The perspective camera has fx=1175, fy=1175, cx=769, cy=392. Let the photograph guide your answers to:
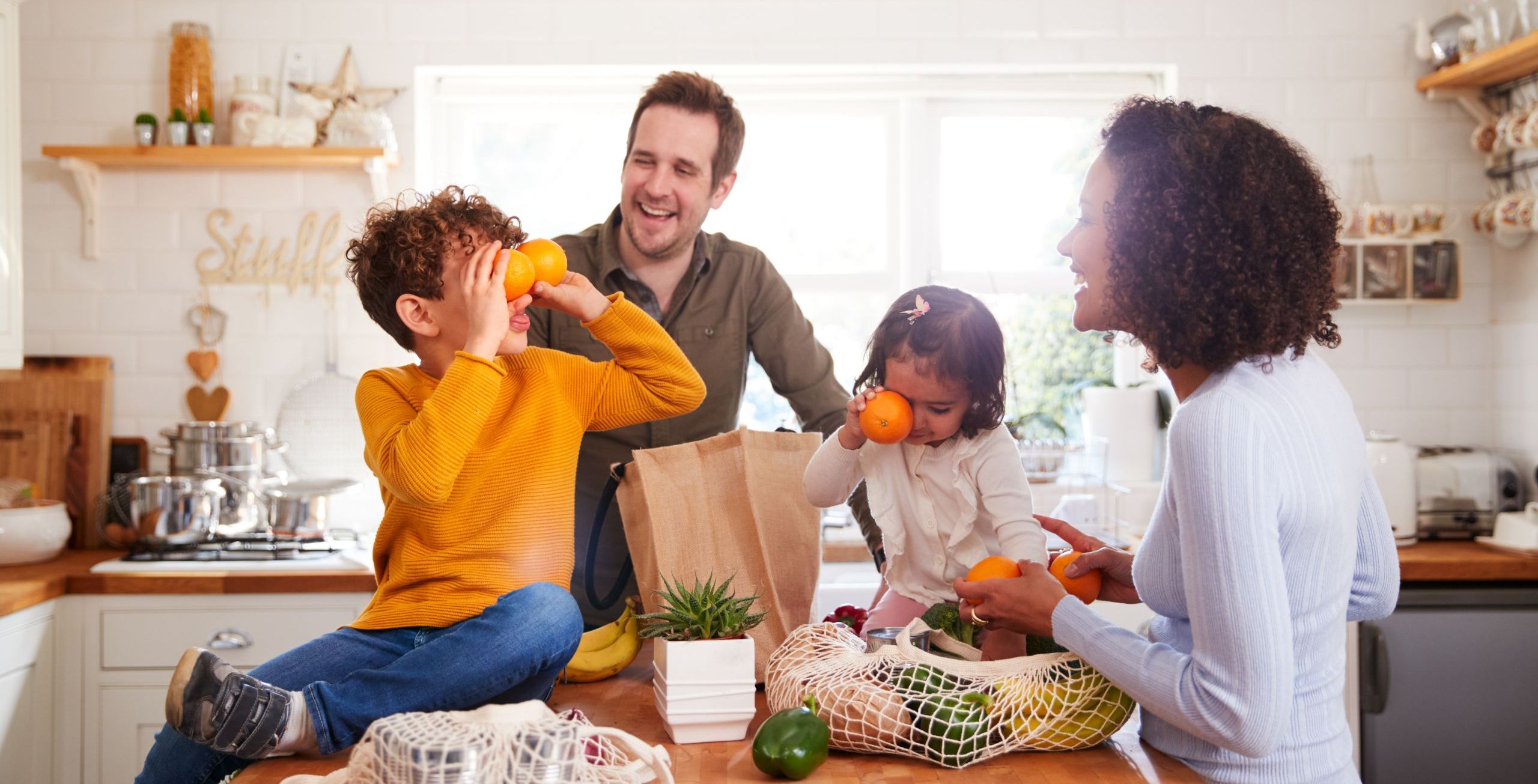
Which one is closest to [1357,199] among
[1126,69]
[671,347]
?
[1126,69]

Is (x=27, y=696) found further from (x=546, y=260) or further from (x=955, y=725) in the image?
(x=955, y=725)

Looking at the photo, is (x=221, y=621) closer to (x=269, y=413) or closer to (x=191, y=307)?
(x=269, y=413)

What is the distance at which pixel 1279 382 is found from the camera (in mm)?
1228

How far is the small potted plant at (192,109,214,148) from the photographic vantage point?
130 inches

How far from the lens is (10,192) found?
9.68ft

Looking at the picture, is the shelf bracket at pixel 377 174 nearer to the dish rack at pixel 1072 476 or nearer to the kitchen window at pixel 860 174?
the kitchen window at pixel 860 174

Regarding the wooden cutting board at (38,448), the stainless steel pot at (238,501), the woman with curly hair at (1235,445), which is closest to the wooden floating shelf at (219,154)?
the wooden cutting board at (38,448)

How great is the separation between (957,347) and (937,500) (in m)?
0.25

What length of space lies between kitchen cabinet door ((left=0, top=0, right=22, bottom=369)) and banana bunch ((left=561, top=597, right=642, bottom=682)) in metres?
2.09

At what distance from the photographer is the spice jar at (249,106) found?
10.9 ft

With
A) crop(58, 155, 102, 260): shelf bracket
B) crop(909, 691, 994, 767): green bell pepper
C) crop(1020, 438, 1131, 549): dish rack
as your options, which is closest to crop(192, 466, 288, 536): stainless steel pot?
crop(58, 155, 102, 260): shelf bracket

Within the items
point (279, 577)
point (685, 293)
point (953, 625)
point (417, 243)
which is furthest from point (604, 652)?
point (279, 577)

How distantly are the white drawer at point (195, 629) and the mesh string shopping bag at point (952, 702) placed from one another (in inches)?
76.3

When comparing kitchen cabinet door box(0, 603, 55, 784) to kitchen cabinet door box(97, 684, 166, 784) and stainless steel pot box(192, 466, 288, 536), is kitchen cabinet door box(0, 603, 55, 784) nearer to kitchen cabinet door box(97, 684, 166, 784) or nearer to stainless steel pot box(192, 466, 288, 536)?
kitchen cabinet door box(97, 684, 166, 784)
